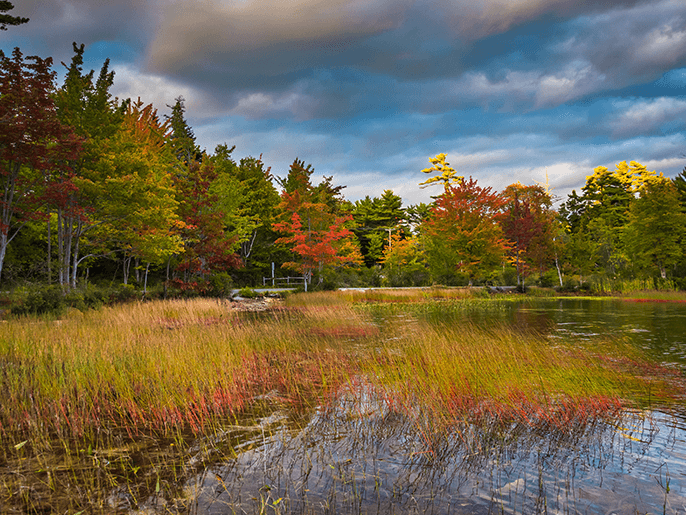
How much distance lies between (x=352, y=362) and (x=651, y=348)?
7169mm

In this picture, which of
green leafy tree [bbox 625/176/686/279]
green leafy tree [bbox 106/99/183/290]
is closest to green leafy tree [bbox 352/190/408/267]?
green leafy tree [bbox 625/176/686/279]

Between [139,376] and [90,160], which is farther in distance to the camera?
[90,160]

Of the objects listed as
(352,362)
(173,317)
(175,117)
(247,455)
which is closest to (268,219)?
(175,117)

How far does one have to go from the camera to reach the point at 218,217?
21719 mm

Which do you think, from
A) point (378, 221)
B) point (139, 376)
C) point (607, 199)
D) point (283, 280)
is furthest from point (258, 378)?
point (607, 199)

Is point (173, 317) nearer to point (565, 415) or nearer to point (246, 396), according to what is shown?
point (246, 396)

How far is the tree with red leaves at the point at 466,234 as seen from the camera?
2895cm

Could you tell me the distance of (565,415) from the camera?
16.5ft

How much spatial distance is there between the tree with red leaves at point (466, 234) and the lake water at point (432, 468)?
24482 millimetres

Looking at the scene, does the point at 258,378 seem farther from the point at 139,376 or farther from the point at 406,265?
the point at 406,265

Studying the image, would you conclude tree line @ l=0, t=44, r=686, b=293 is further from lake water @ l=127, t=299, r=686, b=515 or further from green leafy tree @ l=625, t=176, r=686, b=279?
lake water @ l=127, t=299, r=686, b=515

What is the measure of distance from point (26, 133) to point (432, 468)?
1712 centimetres

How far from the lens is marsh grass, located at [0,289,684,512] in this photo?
13.3 feet

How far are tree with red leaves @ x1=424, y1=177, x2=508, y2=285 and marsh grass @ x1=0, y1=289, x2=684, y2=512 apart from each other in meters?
20.3
